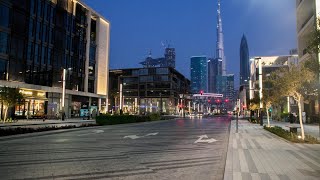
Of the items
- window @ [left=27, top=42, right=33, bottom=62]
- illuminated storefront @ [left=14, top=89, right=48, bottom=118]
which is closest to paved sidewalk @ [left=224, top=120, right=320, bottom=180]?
illuminated storefront @ [left=14, top=89, right=48, bottom=118]

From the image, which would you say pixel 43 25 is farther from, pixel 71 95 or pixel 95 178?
pixel 95 178

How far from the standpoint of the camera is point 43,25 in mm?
60656

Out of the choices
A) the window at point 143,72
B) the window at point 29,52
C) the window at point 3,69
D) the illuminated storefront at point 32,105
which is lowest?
the illuminated storefront at point 32,105

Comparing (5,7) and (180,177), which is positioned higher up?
(5,7)

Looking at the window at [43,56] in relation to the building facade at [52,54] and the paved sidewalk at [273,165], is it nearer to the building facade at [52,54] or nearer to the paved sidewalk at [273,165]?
the building facade at [52,54]

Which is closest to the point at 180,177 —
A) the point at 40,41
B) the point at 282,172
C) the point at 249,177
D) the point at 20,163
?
the point at 249,177

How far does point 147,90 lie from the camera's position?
150625 millimetres

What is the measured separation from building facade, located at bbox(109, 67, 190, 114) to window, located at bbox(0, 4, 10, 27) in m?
92.3

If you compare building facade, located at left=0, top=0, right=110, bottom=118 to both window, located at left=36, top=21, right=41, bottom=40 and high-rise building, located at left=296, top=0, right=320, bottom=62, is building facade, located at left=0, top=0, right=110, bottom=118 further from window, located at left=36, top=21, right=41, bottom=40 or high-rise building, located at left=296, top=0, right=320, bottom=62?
high-rise building, located at left=296, top=0, right=320, bottom=62

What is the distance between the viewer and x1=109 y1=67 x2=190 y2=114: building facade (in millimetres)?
147750

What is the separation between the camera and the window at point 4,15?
48781 millimetres

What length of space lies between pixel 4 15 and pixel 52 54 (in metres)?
15.1

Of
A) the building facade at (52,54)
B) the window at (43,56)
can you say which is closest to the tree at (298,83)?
the building facade at (52,54)

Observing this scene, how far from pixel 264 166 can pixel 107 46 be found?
269 ft
